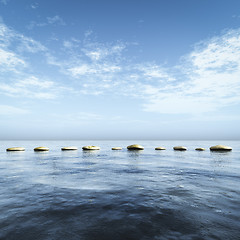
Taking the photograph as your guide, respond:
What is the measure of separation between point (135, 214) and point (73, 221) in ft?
6.72

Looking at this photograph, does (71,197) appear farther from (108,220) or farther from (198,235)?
(198,235)

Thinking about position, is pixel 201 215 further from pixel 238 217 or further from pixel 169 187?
pixel 169 187

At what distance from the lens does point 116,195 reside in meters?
8.00

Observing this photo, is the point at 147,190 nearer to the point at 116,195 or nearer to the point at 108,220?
the point at 116,195

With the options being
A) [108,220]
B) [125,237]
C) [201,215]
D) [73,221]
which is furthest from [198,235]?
[73,221]

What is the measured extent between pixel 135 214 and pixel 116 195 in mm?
2343

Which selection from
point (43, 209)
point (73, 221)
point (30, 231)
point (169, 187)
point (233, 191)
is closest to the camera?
point (30, 231)

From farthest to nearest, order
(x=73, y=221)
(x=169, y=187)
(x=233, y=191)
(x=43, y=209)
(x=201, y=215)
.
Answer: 1. (x=169, y=187)
2. (x=233, y=191)
3. (x=43, y=209)
4. (x=201, y=215)
5. (x=73, y=221)

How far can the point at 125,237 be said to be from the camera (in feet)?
14.1

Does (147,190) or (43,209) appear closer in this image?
(43,209)

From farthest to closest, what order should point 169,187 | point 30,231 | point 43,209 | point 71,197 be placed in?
point 169,187, point 71,197, point 43,209, point 30,231

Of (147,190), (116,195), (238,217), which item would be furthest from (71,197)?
(238,217)

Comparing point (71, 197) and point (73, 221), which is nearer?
point (73, 221)

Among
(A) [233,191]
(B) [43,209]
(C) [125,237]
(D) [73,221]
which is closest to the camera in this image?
(C) [125,237]
